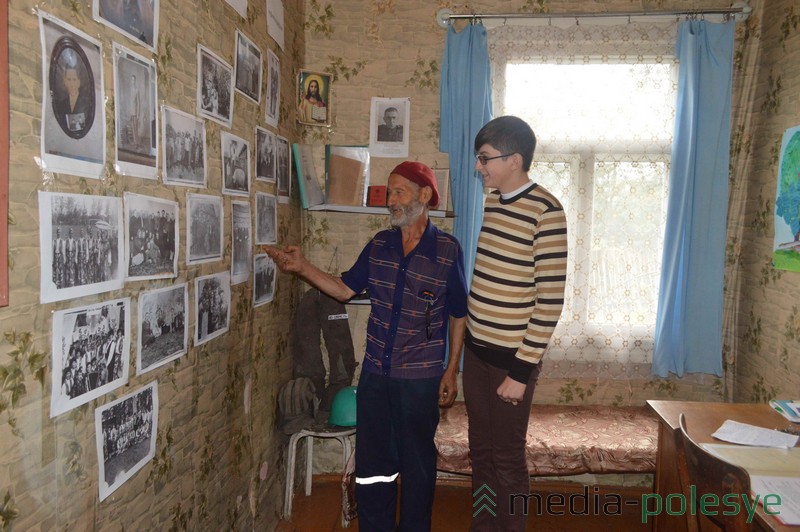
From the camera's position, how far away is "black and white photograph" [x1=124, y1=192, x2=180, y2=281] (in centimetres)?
122

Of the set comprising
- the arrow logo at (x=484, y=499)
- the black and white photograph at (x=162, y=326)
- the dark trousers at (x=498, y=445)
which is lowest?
the arrow logo at (x=484, y=499)

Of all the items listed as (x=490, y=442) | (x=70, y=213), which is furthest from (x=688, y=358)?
(x=70, y=213)

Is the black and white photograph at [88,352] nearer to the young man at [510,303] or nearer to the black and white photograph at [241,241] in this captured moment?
the black and white photograph at [241,241]

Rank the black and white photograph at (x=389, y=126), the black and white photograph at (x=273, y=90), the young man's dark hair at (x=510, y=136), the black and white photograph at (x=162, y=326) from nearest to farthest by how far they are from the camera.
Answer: the black and white photograph at (x=162, y=326)
the young man's dark hair at (x=510, y=136)
the black and white photograph at (x=273, y=90)
the black and white photograph at (x=389, y=126)

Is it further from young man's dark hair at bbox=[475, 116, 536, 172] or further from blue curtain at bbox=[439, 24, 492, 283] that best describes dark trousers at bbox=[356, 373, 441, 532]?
blue curtain at bbox=[439, 24, 492, 283]

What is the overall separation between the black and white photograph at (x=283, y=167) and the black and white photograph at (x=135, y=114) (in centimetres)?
105

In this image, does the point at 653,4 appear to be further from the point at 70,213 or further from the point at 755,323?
the point at 70,213

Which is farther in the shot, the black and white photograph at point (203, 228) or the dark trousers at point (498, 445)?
the dark trousers at point (498, 445)

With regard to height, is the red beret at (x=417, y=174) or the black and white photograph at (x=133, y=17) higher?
the black and white photograph at (x=133, y=17)

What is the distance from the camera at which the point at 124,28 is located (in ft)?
3.87

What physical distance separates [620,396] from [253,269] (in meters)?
2.14

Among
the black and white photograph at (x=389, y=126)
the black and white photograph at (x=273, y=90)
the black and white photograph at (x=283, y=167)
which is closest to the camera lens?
the black and white photograph at (x=273, y=90)

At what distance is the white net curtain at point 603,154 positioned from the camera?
2.80 m

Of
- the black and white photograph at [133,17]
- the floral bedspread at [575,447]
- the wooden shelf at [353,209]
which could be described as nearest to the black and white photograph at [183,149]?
the black and white photograph at [133,17]
